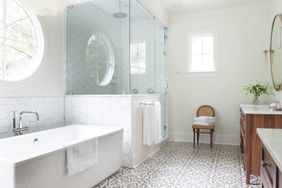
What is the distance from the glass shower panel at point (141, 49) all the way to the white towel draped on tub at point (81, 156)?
1293 mm

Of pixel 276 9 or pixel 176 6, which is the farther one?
pixel 176 6

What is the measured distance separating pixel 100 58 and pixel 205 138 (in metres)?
2.99

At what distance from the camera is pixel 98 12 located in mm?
3908

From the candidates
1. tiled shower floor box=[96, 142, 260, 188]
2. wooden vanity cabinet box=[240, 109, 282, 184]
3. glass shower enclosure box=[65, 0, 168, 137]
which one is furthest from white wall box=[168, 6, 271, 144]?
wooden vanity cabinet box=[240, 109, 282, 184]

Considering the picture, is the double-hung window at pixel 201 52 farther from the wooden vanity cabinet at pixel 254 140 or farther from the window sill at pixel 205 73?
the wooden vanity cabinet at pixel 254 140

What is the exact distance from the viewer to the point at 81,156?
2.41 metres

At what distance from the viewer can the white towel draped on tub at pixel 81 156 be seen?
7.42 feet

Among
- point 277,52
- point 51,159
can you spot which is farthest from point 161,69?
point 51,159

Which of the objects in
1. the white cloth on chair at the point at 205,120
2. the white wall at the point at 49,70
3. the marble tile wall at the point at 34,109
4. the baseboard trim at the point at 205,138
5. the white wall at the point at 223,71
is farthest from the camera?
the baseboard trim at the point at 205,138

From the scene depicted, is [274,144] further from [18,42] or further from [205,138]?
[205,138]

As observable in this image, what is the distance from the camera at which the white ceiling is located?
462 centimetres

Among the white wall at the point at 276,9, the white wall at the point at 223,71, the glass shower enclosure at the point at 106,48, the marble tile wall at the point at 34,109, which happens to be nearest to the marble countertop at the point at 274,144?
the glass shower enclosure at the point at 106,48

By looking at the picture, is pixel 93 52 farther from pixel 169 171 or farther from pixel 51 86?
pixel 169 171

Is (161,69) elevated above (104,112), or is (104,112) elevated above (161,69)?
(161,69)
